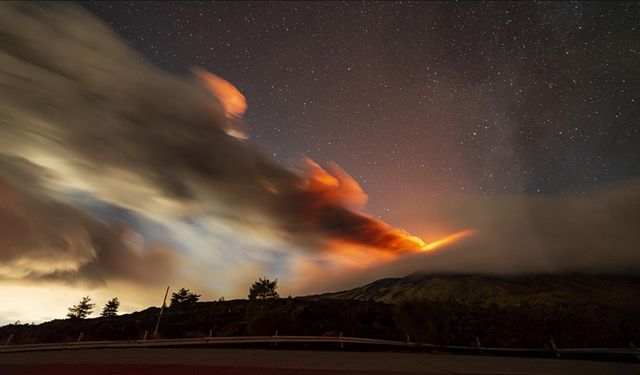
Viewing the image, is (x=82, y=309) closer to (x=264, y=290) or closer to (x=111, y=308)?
(x=111, y=308)

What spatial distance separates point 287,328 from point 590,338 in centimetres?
3085

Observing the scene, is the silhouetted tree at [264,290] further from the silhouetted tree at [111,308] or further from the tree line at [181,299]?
the silhouetted tree at [111,308]

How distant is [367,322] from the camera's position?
36125mm

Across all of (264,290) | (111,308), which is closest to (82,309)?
(111,308)

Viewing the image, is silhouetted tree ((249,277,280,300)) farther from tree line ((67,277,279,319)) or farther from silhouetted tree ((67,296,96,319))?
silhouetted tree ((67,296,96,319))

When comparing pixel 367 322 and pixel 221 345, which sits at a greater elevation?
pixel 367 322

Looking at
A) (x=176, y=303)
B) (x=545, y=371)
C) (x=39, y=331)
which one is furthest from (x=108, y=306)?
(x=545, y=371)

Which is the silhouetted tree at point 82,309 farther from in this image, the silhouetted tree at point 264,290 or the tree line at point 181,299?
the silhouetted tree at point 264,290

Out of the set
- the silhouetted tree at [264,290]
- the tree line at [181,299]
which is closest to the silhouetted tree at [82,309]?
the tree line at [181,299]

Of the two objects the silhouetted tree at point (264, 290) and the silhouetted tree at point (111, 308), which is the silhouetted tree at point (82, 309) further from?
the silhouetted tree at point (264, 290)

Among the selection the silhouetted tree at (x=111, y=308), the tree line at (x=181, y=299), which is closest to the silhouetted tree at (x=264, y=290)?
the tree line at (x=181, y=299)

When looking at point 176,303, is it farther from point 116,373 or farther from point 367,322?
point 116,373

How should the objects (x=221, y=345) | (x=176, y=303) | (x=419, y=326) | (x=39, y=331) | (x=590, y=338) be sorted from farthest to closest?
(x=176, y=303), (x=39, y=331), (x=590, y=338), (x=419, y=326), (x=221, y=345)

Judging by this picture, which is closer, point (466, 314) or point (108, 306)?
point (466, 314)
